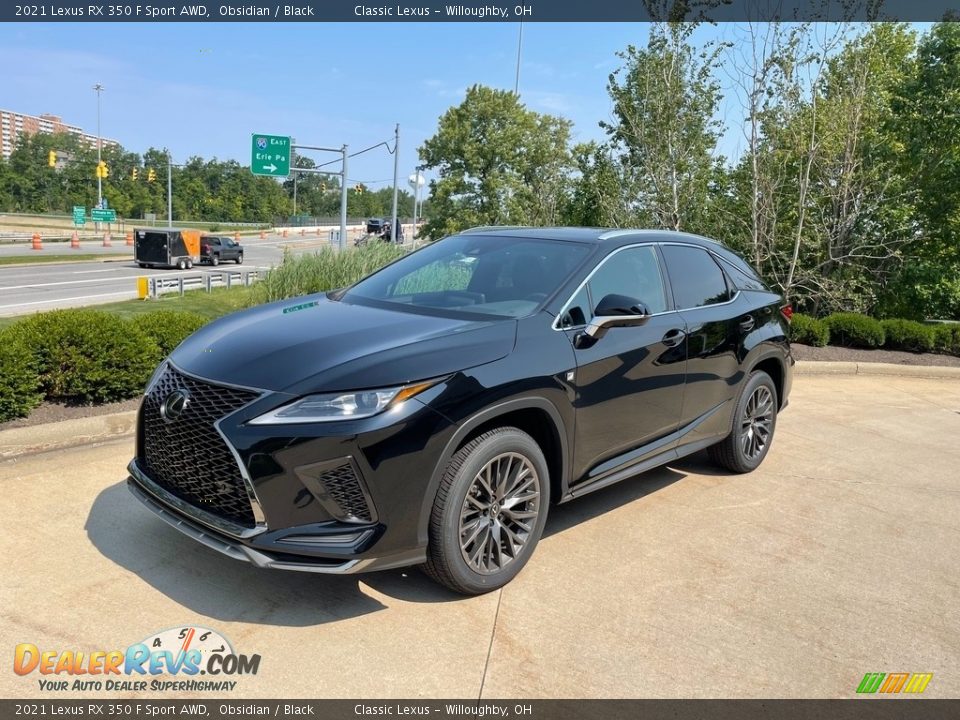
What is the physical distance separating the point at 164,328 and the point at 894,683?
5909 mm

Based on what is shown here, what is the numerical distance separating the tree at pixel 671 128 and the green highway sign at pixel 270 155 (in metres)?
24.5

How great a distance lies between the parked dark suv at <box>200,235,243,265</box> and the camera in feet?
129

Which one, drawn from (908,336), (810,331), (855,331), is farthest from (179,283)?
(908,336)

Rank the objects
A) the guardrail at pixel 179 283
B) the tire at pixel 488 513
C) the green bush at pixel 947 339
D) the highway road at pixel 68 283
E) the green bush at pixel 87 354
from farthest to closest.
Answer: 1. the guardrail at pixel 179 283
2. the highway road at pixel 68 283
3. the green bush at pixel 947 339
4. the green bush at pixel 87 354
5. the tire at pixel 488 513

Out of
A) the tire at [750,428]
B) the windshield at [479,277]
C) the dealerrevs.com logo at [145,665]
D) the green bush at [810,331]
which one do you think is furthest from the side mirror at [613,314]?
the green bush at [810,331]

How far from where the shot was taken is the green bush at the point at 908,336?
11613mm

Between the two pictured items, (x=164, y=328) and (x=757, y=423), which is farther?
(x=164, y=328)

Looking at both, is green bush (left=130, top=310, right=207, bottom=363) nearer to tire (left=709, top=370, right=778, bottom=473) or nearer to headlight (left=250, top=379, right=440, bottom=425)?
headlight (left=250, top=379, right=440, bottom=425)

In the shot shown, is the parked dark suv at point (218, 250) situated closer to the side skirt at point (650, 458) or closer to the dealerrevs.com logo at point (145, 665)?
the side skirt at point (650, 458)

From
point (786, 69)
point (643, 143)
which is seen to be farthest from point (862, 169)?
point (643, 143)

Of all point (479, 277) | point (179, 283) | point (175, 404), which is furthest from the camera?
point (179, 283)

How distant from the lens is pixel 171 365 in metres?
3.62

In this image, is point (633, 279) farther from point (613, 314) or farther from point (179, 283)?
point (179, 283)

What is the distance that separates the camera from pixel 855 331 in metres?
11.6
